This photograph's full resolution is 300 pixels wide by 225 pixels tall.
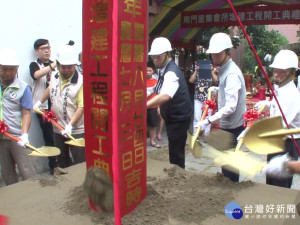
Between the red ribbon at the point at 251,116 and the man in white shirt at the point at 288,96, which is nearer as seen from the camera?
the man in white shirt at the point at 288,96

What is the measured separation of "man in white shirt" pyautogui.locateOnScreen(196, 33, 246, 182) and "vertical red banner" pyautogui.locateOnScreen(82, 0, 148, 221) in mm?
956

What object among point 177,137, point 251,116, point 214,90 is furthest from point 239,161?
point 214,90

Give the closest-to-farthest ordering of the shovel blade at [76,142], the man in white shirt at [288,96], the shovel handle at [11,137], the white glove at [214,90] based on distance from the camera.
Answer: the man in white shirt at [288,96]
the shovel handle at [11,137]
the shovel blade at [76,142]
the white glove at [214,90]

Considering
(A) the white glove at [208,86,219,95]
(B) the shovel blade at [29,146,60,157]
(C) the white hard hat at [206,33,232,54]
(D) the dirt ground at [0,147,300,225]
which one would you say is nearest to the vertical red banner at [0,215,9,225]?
(D) the dirt ground at [0,147,300,225]

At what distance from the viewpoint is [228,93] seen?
8.23ft

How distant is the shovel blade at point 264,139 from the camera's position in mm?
1492

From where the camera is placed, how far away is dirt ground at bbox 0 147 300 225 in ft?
5.25

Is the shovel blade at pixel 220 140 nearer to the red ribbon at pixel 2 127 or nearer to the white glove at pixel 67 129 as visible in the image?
the white glove at pixel 67 129

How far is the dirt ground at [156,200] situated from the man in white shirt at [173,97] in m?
0.69

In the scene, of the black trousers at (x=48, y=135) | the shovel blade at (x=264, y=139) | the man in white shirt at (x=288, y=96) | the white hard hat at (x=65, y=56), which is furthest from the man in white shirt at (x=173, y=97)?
the black trousers at (x=48, y=135)

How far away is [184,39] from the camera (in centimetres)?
727

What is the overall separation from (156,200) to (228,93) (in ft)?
3.59

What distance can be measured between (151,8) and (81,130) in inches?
127

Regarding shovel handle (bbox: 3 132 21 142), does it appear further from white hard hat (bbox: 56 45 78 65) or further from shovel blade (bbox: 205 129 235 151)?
shovel blade (bbox: 205 129 235 151)
